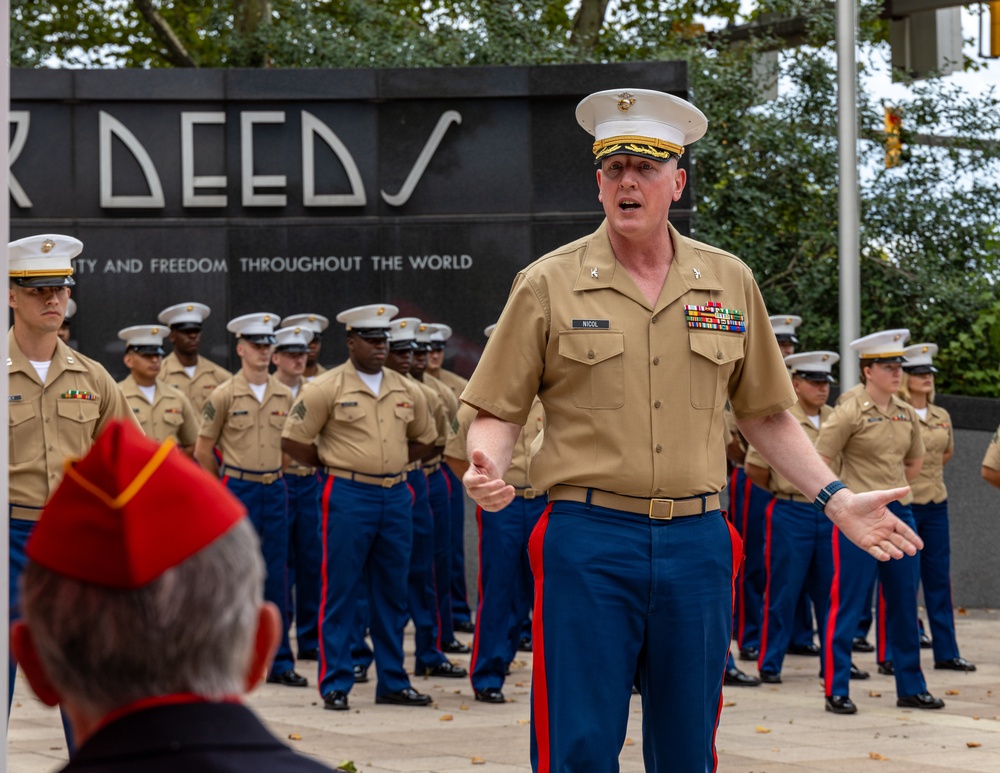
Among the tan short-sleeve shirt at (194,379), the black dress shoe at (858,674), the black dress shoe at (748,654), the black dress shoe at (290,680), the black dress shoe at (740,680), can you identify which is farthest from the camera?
the tan short-sleeve shirt at (194,379)

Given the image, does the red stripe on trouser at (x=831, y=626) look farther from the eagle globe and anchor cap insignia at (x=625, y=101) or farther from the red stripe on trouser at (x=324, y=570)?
the eagle globe and anchor cap insignia at (x=625, y=101)

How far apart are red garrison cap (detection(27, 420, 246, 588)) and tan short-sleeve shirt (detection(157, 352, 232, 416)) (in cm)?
1120

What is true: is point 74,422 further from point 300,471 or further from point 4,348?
point 300,471

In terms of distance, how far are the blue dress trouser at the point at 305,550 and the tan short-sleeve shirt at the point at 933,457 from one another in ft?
13.3

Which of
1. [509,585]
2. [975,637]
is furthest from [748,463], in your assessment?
[975,637]

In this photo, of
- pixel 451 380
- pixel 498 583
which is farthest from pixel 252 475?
pixel 451 380

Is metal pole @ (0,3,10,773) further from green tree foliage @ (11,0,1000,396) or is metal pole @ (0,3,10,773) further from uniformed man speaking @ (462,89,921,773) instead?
green tree foliage @ (11,0,1000,396)

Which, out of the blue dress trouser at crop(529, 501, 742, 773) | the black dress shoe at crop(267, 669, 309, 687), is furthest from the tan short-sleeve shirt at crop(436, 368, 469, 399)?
the blue dress trouser at crop(529, 501, 742, 773)

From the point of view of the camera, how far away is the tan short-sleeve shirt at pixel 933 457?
1062 centimetres

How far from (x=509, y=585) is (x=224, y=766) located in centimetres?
802

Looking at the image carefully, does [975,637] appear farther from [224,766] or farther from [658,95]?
[224,766]

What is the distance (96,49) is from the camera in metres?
25.2

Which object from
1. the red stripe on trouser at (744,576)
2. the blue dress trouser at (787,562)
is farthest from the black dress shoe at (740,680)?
the red stripe on trouser at (744,576)

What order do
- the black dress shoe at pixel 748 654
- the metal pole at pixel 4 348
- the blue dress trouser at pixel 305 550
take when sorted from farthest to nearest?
the black dress shoe at pixel 748 654
the blue dress trouser at pixel 305 550
the metal pole at pixel 4 348
